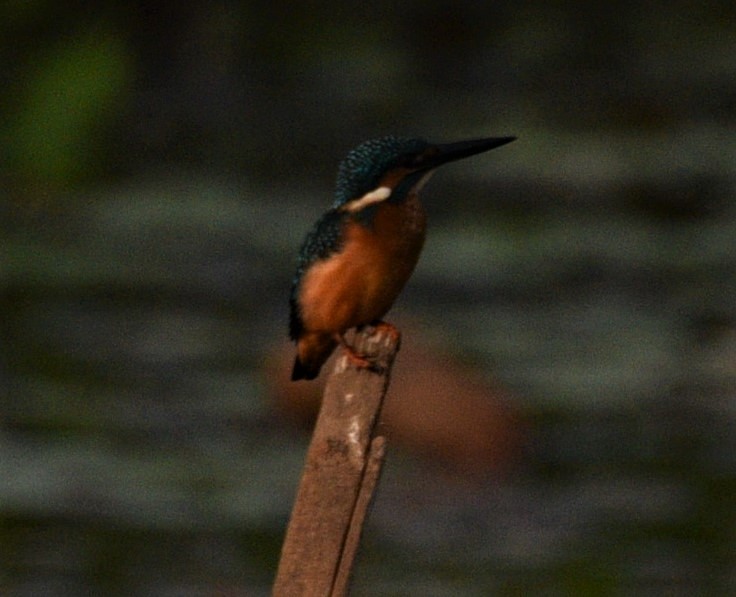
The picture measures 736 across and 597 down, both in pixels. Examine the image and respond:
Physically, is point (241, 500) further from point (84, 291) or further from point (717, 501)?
point (84, 291)

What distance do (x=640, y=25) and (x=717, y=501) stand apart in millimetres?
7654

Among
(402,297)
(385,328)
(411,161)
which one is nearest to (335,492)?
(385,328)

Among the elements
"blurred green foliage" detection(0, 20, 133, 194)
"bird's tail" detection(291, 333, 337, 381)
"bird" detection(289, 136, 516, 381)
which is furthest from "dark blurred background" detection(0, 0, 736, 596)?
"bird" detection(289, 136, 516, 381)

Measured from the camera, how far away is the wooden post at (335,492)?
283 cm

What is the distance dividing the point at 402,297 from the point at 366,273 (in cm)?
526

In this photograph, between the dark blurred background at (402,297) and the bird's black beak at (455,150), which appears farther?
the dark blurred background at (402,297)

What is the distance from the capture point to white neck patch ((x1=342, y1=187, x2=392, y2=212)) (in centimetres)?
368

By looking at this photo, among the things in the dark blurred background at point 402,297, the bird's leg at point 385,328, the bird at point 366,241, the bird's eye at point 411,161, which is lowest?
the bird's leg at point 385,328

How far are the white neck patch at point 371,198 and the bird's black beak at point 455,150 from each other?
0.20 ft

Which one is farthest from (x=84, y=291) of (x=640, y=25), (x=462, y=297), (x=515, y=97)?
(x=640, y=25)

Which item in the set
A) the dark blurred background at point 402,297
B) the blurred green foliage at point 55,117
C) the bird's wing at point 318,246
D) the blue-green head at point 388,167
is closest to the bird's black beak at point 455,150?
the blue-green head at point 388,167

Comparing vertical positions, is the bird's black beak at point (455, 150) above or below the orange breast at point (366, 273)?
above

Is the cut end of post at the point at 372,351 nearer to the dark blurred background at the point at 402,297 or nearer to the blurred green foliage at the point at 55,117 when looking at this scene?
the dark blurred background at the point at 402,297

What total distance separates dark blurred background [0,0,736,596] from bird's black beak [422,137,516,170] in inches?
96.1
